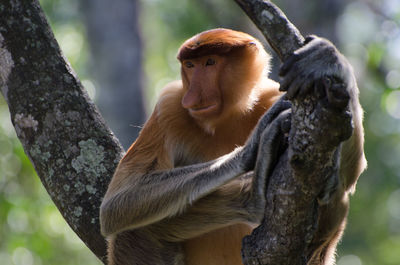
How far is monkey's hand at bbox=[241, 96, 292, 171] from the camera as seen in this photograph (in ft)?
9.37

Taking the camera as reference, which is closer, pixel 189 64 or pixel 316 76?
pixel 316 76

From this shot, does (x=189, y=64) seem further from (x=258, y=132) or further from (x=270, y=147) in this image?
(x=270, y=147)

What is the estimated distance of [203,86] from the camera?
348 centimetres

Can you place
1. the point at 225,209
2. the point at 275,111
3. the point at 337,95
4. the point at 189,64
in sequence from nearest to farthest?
the point at 337,95 < the point at 275,111 < the point at 225,209 < the point at 189,64

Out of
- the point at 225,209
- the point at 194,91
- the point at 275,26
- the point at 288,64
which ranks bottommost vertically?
the point at 225,209

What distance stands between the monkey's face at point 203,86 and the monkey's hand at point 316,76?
1056 millimetres

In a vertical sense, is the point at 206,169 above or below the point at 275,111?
below

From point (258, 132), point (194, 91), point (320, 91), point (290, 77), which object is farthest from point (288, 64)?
point (194, 91)

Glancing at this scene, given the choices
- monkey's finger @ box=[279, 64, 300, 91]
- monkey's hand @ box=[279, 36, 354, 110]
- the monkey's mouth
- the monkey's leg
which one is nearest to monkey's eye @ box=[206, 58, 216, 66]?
the monkey's mouth

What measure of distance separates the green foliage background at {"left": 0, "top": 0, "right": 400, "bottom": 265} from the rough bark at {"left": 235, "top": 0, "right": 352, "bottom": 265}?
6.32 ft

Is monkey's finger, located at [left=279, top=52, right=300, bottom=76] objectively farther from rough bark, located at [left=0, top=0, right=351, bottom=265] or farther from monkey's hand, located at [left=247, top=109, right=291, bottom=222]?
rough bark, located at [left=0, top=0, right=351, bottom=265]

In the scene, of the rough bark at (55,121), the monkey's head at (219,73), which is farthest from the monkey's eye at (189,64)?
the rough bark at (55,121)

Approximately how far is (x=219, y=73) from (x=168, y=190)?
790 millimetres

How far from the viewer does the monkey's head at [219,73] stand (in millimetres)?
3438
